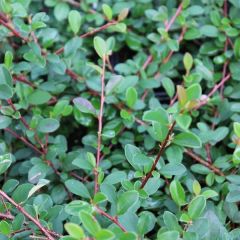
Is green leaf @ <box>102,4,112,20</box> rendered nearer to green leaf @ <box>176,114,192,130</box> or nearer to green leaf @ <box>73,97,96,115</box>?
green leaf @ <box>73,97,96,115</box>

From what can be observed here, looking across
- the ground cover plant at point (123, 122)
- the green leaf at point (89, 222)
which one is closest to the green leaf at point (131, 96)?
the ground cover plant at point (123, 122)

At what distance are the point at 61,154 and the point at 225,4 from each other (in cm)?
68

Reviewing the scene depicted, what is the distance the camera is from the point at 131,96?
1078 millimetres

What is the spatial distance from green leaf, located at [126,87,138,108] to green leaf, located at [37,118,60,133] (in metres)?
0.18

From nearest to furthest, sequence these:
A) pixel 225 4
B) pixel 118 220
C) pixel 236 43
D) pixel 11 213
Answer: pixel 118 220 < pixel 11 213 < pixel 236 43 < pixel 225 4

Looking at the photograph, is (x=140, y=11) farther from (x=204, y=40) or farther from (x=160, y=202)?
(x=160, y=202)

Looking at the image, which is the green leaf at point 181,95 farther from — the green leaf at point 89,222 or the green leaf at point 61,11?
the green leaf at point 61,11

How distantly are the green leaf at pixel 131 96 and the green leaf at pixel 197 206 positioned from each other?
355 millimetres

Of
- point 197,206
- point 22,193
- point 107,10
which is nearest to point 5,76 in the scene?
point 22,193

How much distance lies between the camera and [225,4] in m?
1.35

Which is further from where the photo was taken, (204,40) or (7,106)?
(204,40)

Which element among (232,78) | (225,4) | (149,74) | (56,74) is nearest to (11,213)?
(56,74)

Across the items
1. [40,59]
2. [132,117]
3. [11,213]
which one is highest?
[40,59]

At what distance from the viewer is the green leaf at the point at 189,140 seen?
828mm
